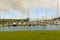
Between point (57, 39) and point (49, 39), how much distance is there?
0.62 metres

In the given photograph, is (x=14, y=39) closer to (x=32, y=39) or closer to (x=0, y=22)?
(x=32, y=39)

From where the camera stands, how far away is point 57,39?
12266mm

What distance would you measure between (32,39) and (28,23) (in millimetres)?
36775

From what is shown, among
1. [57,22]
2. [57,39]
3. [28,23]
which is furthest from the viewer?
[28,23]

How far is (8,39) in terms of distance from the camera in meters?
13.0

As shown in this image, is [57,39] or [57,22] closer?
[57,39]

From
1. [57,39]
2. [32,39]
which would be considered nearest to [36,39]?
[32,39]

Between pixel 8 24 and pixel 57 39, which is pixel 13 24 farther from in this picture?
pixel 57 39

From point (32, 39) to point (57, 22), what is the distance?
34438mm

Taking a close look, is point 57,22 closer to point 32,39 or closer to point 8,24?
point 8,24

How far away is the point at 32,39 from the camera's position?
12.6 m

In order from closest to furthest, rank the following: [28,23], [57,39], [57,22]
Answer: [57,39] → [57,22] → [28,23]

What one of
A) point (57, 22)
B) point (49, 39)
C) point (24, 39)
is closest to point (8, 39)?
point (24, 39)

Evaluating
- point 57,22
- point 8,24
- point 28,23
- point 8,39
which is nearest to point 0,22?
point 8,24
